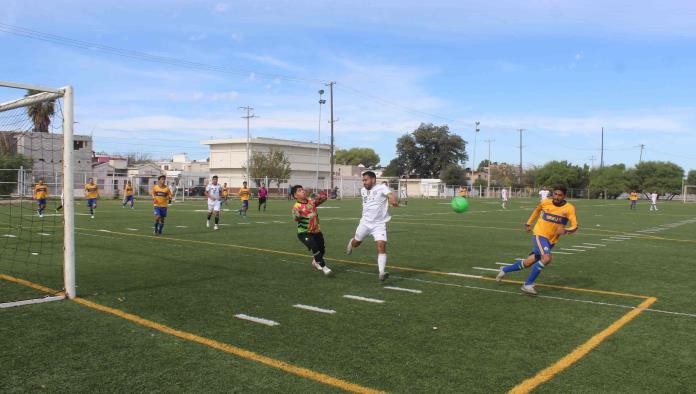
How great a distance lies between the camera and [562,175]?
98.1m

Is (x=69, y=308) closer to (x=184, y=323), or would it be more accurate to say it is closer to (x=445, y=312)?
(x=184, y=323)

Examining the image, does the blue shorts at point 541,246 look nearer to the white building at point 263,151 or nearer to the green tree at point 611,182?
the white building at point 263,151

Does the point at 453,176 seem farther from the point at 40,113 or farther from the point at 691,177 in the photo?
the point at 40,113

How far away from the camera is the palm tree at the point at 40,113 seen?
7.86 meters

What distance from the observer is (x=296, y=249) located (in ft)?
44.2

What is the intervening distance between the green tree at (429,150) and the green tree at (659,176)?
36.0 meters

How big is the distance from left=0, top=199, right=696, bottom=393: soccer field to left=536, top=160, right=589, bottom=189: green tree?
91.6 m

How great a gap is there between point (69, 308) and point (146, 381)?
303cm

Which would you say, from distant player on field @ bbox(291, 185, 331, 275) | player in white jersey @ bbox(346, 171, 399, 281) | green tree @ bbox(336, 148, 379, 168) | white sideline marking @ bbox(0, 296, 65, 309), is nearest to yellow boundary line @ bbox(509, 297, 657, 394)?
player in white jersey @ bbox(346, 171, 399, 281)

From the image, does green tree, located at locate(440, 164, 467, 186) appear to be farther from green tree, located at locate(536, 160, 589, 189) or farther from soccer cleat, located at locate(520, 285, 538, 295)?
soccer cleat, located at locate(520, 285, 538, 295)

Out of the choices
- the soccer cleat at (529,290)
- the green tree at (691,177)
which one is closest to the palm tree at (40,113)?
the soccer cleat at (529,290)

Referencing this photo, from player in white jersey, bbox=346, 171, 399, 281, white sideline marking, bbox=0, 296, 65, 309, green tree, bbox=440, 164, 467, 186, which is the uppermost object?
green tree, bbox=440, 164, 467, 186

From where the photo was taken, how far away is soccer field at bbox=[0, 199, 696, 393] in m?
4.76

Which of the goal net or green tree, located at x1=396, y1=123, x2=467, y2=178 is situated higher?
green tree, located at x1=396, y1=123, x2=467, y2=178
